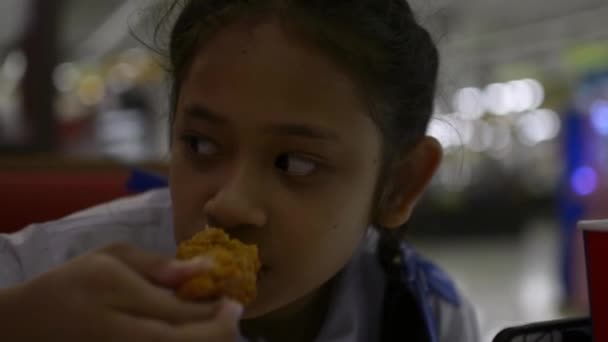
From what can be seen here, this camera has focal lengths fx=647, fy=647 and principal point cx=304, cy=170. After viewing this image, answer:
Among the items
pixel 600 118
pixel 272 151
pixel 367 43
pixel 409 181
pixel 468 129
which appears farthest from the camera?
pixel 468 129

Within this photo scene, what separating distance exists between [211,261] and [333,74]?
32 centimetres

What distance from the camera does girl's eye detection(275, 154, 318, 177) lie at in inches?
28.8

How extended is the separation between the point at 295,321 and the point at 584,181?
3497 millimetres

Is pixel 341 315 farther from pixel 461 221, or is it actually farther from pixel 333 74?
pixel 461 221

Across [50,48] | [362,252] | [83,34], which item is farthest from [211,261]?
[83,34]

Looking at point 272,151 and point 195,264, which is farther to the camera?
point 272,151

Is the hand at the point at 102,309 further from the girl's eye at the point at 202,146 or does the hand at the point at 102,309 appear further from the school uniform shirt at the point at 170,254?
the school uniform shirt at the point at 170,254

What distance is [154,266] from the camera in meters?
0.49

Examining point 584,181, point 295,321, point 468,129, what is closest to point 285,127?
point 295,321

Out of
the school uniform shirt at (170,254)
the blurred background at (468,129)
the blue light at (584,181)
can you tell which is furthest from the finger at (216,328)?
the blue light at (584,181)

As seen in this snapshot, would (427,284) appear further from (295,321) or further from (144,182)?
(144,182)

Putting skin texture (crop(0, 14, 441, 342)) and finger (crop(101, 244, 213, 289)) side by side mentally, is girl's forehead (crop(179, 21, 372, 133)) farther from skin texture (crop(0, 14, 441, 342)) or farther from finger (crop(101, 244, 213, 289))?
finger (crop(101, 244, 213, 289))

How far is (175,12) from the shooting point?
0.98 m

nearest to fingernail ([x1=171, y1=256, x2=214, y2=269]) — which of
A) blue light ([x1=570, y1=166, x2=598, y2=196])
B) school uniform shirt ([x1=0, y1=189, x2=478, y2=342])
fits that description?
school uniform shirt ([x1=0, y1=189, x2=478, y2=342])
